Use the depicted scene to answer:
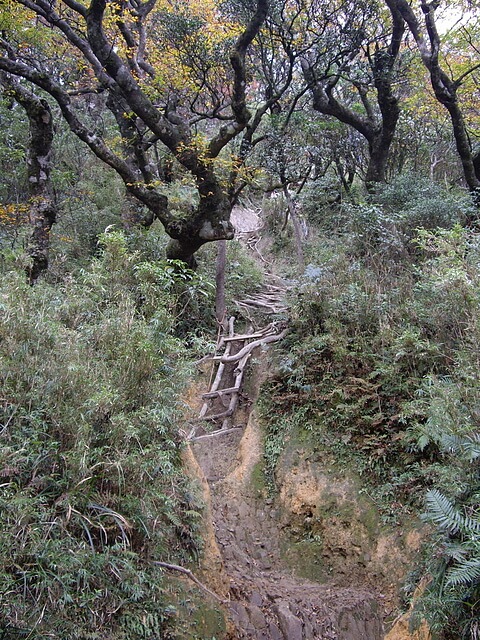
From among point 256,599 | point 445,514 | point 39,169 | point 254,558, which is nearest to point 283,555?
point 254,558

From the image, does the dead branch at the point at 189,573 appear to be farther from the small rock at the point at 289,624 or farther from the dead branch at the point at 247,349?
the dead branch at the point at 247,349

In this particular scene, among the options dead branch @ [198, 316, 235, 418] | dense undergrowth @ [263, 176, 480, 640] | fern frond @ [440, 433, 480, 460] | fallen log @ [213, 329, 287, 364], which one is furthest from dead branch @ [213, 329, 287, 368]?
fern frond @ [440, 433, 480, 460]

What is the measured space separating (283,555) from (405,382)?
2.59 metres

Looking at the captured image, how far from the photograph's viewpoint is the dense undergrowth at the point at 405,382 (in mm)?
2945

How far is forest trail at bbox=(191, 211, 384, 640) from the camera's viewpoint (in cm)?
418

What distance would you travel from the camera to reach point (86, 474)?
2.73 meters

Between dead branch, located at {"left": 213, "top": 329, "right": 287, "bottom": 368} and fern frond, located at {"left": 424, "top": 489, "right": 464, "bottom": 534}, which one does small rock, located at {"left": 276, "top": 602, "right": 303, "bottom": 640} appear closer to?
fern frond, located at {"left": 424, "top": 489, "right": 464, "bottom": 534}

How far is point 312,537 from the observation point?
520 centimetres

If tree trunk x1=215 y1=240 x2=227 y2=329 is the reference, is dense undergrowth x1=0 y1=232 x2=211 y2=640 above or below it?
below

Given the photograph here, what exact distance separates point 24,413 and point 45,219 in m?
5.13

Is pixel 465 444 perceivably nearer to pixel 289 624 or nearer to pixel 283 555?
pixel 289 624

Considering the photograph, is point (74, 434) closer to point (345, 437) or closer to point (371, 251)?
point (345, 437)

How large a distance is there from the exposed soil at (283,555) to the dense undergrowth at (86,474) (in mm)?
989

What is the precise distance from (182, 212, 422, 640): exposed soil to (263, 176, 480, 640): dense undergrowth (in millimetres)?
384
